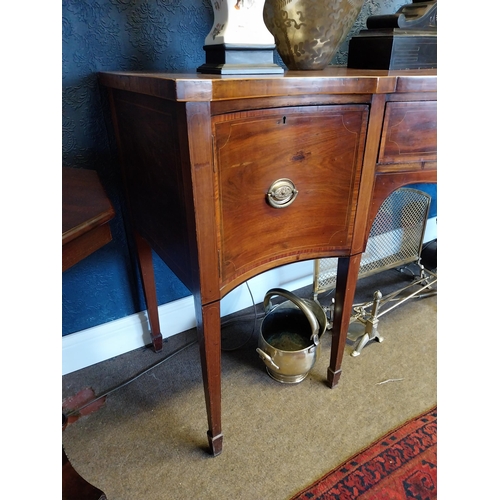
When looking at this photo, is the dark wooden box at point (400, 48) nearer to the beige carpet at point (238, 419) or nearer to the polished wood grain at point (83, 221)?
the polished wood grain at point (83, 221)

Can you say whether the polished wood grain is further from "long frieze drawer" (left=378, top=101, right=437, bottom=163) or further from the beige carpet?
the beige carpet

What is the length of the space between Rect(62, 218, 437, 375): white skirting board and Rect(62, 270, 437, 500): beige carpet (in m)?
0.03

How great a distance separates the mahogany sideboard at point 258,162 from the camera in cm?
60

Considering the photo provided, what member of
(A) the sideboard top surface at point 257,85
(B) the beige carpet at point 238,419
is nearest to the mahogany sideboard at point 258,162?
(A) the sideboard top surface at point 257,85

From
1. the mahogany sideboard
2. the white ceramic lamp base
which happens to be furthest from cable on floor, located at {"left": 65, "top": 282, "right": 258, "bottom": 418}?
the white ceramic lamp base

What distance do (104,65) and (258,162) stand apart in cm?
51

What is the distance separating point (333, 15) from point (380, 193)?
14.6 inches

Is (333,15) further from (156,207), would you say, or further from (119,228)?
(119,228)

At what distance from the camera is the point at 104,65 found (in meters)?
0.90

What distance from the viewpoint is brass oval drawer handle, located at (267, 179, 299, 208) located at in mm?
697

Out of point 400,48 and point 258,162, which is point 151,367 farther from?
point 400,48

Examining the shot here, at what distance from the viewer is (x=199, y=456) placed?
3.12ft

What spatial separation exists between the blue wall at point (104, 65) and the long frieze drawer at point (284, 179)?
482 mm
